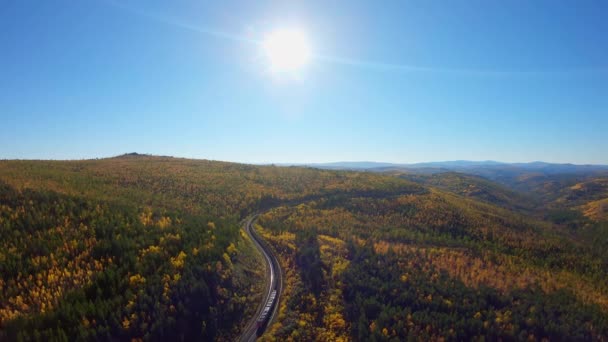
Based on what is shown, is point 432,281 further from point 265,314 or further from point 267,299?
point 265,314

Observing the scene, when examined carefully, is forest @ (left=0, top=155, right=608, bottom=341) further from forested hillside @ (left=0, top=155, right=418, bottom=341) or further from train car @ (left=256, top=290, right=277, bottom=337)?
train car @ (left=256, top=290, right=277, bottom=337)

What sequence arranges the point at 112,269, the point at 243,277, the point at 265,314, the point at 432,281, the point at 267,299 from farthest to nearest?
the point at 432,281 < the point at 243,277 < the point at 267,299 < the point at 265,314 < the point at 112,269

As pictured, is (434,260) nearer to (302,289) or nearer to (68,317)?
(302,289)

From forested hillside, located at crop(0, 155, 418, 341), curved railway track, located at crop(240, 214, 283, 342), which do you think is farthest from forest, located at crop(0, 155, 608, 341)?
curved railway track, located at crop(240, 214, 283, 342)

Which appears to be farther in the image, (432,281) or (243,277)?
(432,281)

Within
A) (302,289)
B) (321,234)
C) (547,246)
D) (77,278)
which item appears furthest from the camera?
(547,246)

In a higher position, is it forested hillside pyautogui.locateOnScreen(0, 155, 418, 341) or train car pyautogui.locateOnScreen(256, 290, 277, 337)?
forested hillside pyautogui.locateOnScreen(0, 155, 418, 341)

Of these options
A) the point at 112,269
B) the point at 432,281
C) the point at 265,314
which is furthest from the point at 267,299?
the point at 432,281

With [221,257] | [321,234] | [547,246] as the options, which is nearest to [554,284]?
[547,246]
